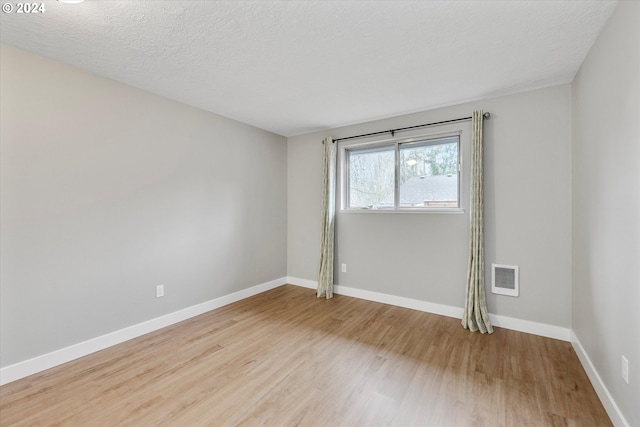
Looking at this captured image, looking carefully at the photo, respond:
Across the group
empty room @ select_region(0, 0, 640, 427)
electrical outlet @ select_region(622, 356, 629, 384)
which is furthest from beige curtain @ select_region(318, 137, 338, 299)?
electrical outlet @ select_region(622, 356, 629, 384)

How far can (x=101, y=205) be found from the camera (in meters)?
2.34

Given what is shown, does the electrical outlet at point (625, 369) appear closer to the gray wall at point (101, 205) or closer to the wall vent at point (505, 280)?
the wall vent at point (505, 280)

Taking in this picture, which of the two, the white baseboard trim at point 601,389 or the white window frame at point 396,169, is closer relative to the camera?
the white baseboard trim at point 601,389

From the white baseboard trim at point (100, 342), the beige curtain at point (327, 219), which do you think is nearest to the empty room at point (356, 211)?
the white baseboard trim at point (100, 342)

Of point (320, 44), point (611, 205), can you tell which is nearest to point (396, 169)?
point (320, 44)

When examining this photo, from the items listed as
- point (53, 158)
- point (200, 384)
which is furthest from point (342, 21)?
point (200, 384)

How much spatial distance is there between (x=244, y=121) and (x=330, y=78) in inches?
65.3

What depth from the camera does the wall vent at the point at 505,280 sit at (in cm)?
269

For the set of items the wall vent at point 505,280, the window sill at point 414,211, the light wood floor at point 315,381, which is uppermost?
the window sill at point 414,211

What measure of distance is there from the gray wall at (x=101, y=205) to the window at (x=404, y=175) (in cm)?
169

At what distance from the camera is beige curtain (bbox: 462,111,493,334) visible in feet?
8.98

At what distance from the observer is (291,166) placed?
4.38 metres

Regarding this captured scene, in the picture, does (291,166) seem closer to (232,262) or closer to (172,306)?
(232,262)

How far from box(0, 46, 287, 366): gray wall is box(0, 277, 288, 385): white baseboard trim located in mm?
59
